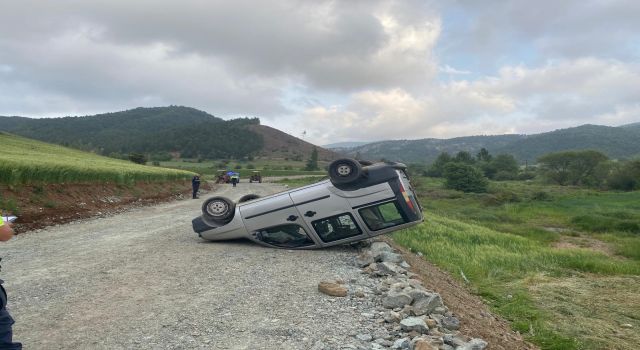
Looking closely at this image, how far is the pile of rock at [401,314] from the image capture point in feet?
18.0

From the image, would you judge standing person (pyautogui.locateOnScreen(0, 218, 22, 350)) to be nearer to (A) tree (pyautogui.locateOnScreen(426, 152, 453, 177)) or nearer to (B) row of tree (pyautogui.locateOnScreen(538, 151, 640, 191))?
(B) row of tree (pyautogui.locateOnScreen(538, 151, 640, 191))

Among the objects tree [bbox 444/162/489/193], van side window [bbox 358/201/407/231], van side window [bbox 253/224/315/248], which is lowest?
tree [bbox 444/162/489/193]

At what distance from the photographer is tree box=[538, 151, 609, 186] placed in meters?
92.0

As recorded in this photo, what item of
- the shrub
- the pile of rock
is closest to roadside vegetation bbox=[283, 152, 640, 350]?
the pile of rock

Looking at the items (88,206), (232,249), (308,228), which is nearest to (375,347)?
(308,228)

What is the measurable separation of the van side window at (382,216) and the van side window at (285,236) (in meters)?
1.66

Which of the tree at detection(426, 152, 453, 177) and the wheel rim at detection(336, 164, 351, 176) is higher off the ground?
the wheel rim at detection(336, 164, 351, 176)

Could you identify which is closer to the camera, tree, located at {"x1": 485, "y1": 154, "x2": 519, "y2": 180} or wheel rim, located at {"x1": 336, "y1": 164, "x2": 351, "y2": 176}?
wheel rim, located at {"x1": 336, "y1": 164, "x2": 351, "y2": 176}

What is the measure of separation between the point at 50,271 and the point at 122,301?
9.68 feet

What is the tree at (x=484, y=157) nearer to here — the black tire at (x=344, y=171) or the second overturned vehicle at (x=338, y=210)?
the second overturned vehicle at (x=338, y=210)

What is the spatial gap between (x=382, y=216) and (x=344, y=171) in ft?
5.10

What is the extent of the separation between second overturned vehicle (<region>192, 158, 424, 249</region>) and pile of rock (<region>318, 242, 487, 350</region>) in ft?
6.01

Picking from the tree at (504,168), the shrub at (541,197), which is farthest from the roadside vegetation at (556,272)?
the tree at (504,168)

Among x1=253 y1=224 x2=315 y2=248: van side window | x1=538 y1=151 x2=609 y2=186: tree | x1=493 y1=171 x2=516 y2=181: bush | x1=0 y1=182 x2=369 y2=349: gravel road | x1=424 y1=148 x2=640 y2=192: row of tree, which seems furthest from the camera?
x1=493 y1=171 x2=516 y2=181: bush
